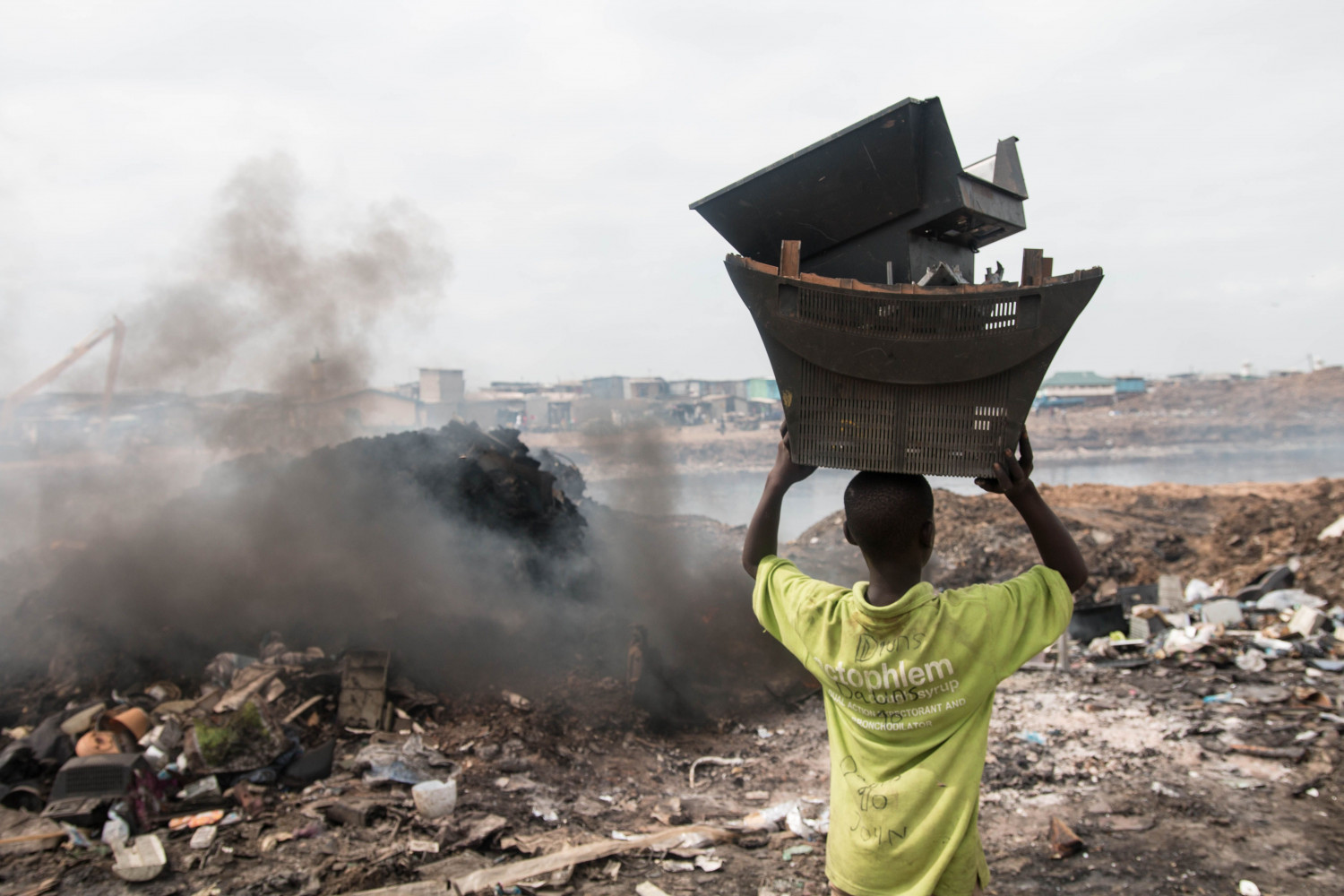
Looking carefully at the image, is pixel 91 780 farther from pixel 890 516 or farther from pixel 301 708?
pixel 890 516

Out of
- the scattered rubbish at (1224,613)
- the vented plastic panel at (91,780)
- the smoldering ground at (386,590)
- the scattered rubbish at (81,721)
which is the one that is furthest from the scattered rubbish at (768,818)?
the scattered rubbish at (1224,613)

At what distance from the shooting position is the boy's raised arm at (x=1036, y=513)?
148 centimetres

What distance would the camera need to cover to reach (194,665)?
6297 millimetres

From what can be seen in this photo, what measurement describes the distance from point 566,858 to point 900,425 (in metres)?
2.96

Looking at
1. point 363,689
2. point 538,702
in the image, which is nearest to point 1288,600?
point 538,702

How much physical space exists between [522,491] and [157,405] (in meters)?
9.71

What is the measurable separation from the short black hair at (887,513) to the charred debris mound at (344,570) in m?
5.36

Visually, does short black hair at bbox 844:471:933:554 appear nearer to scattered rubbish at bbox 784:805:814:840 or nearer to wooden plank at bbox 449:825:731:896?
wooden plank at bbox 449:825:731:896

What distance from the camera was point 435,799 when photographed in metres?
4.10

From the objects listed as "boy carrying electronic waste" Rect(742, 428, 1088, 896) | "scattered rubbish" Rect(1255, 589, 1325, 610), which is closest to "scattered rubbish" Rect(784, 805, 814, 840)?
"boy carrying electronic waste" Rect(742, 428, 1088, 896)

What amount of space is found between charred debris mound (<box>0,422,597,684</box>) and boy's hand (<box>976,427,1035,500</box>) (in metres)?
5.50

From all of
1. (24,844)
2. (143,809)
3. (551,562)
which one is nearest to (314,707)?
(143,809)

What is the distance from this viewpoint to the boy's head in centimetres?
146

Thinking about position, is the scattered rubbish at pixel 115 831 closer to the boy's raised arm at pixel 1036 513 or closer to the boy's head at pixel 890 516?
the boy's head at pixel 890 516
